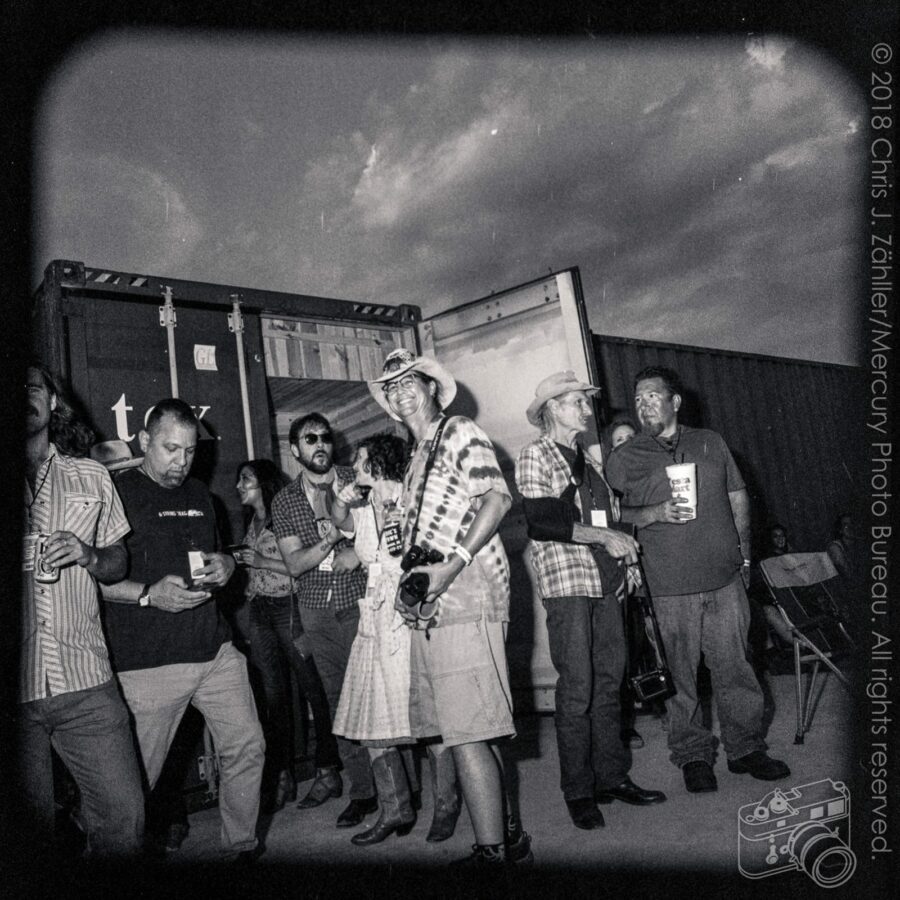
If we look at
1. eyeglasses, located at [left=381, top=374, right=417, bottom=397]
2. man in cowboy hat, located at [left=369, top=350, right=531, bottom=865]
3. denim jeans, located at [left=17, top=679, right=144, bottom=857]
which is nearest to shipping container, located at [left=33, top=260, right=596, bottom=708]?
eyeglasses, located at [left=381, top=374, right=417, bottom=397]

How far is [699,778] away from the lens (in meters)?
3.53

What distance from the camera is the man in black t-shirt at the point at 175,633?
3.02 metres

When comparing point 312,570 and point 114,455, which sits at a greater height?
point 114,455

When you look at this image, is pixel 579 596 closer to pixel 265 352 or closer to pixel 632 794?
pixel 632 794

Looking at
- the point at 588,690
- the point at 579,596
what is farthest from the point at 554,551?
the point at 588,690

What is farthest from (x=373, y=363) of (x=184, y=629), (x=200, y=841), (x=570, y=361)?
(x=200, y=841)

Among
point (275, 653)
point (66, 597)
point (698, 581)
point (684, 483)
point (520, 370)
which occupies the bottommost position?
point (275, 653)

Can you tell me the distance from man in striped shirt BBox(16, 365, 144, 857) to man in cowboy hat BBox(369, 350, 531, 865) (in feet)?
3.45

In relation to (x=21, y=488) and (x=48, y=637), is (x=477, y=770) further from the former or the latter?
(x=21, y=488)

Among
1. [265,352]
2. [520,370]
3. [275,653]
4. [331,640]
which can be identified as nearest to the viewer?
[331,640]

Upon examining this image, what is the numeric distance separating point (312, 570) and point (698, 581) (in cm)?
197

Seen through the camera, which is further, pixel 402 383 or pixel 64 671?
pixel 402 383

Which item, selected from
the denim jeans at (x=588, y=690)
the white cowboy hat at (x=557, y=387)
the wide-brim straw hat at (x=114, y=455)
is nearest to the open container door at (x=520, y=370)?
the white cowboy hat at (x=557, y=387)

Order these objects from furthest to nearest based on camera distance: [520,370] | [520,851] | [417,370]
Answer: [520,370], [417,370], [520,851]
